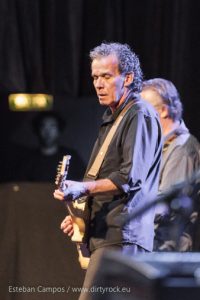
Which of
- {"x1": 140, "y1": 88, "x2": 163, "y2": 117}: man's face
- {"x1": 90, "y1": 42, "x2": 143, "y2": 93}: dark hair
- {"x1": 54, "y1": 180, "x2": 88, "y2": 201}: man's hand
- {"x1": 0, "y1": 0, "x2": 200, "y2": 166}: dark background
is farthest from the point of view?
{"x1": 0, "y1": 0, "x2": 200, "y2": 166}: dark background

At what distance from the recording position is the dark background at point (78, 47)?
4312mm

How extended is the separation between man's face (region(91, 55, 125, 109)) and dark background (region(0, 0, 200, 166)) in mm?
1149


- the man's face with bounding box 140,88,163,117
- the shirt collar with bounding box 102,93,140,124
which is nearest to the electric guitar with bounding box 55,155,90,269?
the shirt collar with bounding box 102,93,140,124

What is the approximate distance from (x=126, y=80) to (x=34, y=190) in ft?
4.47

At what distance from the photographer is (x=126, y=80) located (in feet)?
10.5

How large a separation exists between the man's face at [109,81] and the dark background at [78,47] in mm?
1149

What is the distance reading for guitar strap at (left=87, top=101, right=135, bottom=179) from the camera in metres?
3.07

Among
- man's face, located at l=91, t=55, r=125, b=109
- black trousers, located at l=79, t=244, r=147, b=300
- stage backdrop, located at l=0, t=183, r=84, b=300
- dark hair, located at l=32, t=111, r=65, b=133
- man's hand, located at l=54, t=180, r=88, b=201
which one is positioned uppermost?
man's face, located at l=91, t=55, r=125, b=109

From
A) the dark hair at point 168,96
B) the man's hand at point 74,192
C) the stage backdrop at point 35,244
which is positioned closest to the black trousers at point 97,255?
the man's hand at point 74,192

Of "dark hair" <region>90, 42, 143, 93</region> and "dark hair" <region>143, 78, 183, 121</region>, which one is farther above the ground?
"dark hair" <region>90, 42, 143, 93</region>

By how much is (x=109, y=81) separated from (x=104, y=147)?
0.27m

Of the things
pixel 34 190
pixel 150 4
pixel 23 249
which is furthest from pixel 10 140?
pixel 150 4

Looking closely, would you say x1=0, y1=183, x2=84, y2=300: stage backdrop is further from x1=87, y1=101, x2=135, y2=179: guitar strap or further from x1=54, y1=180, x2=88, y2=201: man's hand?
x1=54, y1=180, x2=88, y2=201: man's hand

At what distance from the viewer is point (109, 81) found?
3.14 metres
